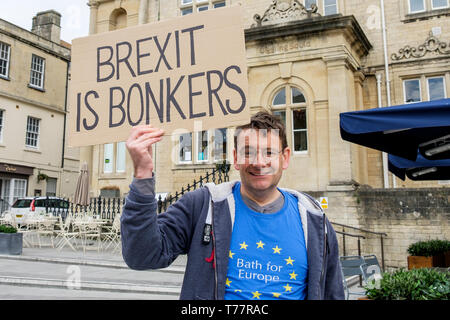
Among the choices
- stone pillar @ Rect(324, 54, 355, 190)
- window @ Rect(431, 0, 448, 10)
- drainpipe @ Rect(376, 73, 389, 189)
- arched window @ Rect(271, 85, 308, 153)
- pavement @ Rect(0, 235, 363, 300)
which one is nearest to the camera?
pavement @ Rect(0, 235, 363, 300)

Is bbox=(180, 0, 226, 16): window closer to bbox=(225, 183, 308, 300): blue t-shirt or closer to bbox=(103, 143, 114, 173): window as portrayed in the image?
bbox=(103, 143, 114, 173): window

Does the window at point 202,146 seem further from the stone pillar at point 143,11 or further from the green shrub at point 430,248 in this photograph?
the green shrub at point 430,248

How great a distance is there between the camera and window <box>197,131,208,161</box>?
55.7ft

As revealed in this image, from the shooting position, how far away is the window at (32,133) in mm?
26766

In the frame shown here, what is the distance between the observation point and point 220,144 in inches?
648

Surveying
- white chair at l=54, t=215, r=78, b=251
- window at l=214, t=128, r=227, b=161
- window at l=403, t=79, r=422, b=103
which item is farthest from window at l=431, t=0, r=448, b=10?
white chair at l=54, t=215, r=78, b=251

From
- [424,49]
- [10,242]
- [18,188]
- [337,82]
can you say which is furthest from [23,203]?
[424,49]

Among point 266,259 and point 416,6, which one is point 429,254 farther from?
point 416,6

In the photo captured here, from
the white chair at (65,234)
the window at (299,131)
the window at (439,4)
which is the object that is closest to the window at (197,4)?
the window at (299,131)

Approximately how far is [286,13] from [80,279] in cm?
1121

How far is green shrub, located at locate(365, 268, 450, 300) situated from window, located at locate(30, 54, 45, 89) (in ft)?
92.4

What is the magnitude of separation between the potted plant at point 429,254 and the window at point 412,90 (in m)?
8.12
